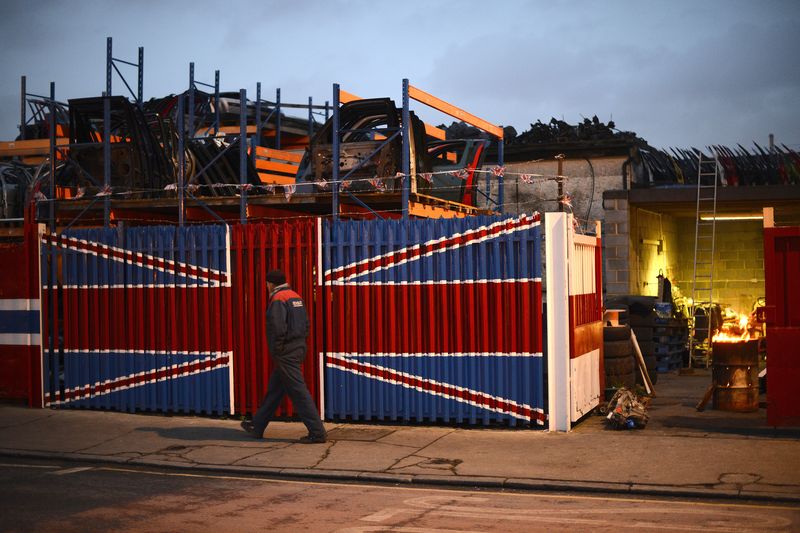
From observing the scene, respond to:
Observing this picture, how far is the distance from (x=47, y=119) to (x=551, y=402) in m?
20.1

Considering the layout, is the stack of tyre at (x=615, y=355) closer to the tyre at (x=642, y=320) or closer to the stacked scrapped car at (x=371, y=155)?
the tyre at (x=642, y=320)

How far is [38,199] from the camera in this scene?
17.8 m

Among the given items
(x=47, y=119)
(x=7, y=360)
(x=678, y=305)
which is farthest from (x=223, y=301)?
(x=47, y=119)

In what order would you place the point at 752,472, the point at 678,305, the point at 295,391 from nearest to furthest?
the point at 752,472
the point at 295,391
the point at 678,305

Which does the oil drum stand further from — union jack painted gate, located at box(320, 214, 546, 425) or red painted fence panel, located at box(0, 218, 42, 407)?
red painted fence panel, located at box(0, 218, 42, 407)

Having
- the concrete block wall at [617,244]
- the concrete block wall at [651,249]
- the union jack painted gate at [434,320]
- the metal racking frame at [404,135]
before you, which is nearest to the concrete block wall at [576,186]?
the concrete block wall at [617,244]

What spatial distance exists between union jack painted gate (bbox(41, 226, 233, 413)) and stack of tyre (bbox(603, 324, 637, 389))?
→ 500 cm

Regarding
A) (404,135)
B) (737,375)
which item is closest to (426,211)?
(404,135)

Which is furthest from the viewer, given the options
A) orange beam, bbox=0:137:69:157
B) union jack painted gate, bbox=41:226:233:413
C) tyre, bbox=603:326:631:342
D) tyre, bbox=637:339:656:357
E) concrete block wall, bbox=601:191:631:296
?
orange beam, bbox=0:137:69:157

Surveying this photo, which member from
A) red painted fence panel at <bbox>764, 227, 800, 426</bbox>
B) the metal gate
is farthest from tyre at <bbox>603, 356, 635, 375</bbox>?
the metal gate

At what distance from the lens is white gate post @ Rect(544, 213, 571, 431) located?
11156 millimetres

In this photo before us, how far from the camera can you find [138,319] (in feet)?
42.6

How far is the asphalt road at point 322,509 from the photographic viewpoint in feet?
23.8

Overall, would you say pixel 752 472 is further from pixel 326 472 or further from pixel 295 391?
pixel 295 391
